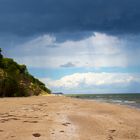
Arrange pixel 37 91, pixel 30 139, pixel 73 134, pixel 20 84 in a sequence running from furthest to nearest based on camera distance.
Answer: pixel 37 91 < pixel 20 84 < pixel 73 134 < pixel 30 139

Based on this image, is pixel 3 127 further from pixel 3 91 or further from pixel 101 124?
pixel 3 91

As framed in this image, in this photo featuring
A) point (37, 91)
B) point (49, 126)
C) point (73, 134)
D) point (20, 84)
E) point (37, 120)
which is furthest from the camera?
point (37, 91)

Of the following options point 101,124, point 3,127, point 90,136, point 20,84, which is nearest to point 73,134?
point 90,136

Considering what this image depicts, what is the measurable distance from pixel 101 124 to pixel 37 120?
276 cm

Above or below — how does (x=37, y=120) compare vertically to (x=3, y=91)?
below

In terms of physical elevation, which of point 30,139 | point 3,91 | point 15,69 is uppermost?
point 15,69

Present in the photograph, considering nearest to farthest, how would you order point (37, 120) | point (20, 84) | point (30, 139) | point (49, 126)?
point (30, 139), point (49, 126), point (37, 120), point (20, 84)

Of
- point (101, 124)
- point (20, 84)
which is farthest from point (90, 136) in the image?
point (20, 84)

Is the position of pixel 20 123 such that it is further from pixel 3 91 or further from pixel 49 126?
pixel 3 91

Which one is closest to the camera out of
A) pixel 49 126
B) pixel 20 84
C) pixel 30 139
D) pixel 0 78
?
pixel 30 139

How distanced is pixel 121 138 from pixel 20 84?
4223 cm

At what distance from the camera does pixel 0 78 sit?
47.8 m

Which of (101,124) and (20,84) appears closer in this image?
(101,124)

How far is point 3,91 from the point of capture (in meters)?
48.4
